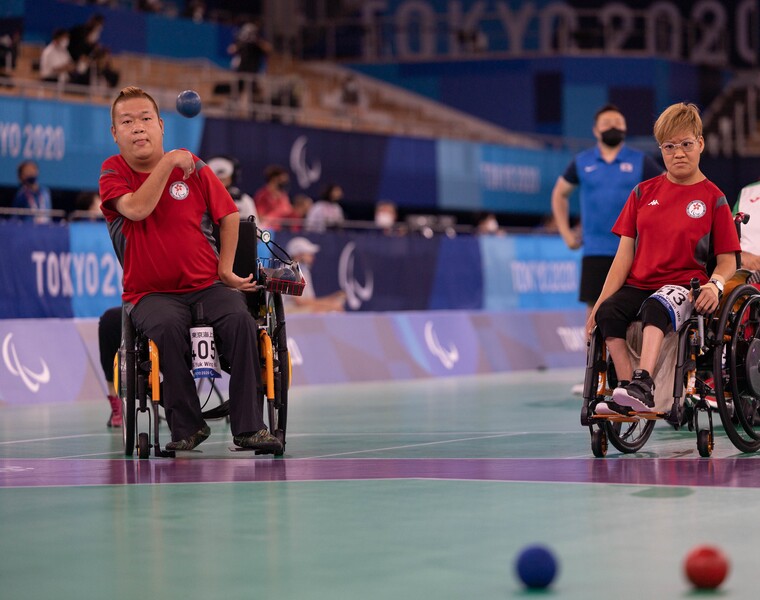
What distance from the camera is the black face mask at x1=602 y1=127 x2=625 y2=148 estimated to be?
36.4 feet

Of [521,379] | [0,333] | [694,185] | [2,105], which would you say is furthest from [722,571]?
[2,105]

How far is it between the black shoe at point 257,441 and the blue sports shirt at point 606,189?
416 cm

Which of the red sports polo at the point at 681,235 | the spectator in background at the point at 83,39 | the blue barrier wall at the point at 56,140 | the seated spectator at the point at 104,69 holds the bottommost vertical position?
the red sports polo at the point at 681,235

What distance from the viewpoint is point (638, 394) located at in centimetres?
706

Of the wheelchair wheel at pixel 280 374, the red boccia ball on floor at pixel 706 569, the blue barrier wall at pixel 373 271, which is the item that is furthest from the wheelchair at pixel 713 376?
the blue barrier wall at pixel 373 271

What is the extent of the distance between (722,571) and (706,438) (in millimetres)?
3369

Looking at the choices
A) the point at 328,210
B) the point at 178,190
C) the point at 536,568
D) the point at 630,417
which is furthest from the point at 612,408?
the point at 328,210

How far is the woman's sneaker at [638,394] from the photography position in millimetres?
7027

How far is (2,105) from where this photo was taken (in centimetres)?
1925

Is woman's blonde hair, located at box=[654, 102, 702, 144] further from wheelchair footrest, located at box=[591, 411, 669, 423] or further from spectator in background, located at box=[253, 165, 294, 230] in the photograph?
spectator in background, located at box=[253, 165, 294, 230]

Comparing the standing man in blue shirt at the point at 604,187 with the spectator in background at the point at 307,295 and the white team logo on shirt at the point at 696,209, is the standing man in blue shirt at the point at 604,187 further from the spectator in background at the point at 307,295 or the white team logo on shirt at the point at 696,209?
the spectator in background at the point at 307,295

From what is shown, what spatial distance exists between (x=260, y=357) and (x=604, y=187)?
4.18 m

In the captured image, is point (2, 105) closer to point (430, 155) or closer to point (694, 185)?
point (430, 155)

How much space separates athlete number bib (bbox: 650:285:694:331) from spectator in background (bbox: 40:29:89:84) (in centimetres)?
1456
